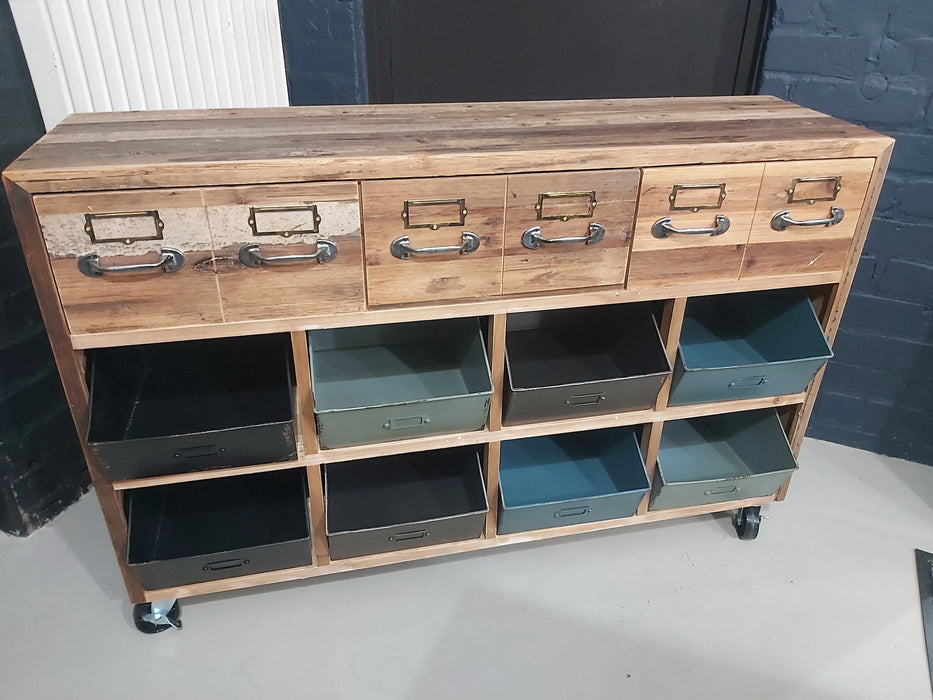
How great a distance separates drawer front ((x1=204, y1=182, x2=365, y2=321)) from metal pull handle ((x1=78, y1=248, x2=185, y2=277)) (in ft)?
0.21

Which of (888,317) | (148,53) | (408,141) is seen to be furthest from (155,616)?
(888,317)

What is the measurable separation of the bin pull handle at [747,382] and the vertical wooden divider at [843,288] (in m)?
0.14

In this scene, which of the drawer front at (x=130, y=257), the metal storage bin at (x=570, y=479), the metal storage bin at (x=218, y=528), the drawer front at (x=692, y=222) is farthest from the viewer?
the metal storage bin at (x=570, y=479)

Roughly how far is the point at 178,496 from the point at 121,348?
0.40 m

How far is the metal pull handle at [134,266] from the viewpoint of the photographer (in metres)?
1.16

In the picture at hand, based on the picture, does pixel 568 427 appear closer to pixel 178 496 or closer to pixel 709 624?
pixel 709 624

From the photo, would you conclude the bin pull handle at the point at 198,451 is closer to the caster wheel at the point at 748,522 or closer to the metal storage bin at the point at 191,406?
the metal storage bin at the point at 191,406

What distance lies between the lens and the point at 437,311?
135 cm

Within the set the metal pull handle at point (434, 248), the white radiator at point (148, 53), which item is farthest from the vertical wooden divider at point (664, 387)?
the white radiator at point (148, 53)

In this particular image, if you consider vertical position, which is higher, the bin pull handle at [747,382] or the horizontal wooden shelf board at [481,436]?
the bin pull handle at [747,382]

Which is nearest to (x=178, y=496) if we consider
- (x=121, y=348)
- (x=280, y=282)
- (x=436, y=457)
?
(x=121, y=348)

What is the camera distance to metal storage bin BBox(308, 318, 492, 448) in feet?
4.66

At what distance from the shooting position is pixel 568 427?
5.16ft

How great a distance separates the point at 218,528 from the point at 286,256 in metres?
0.74
